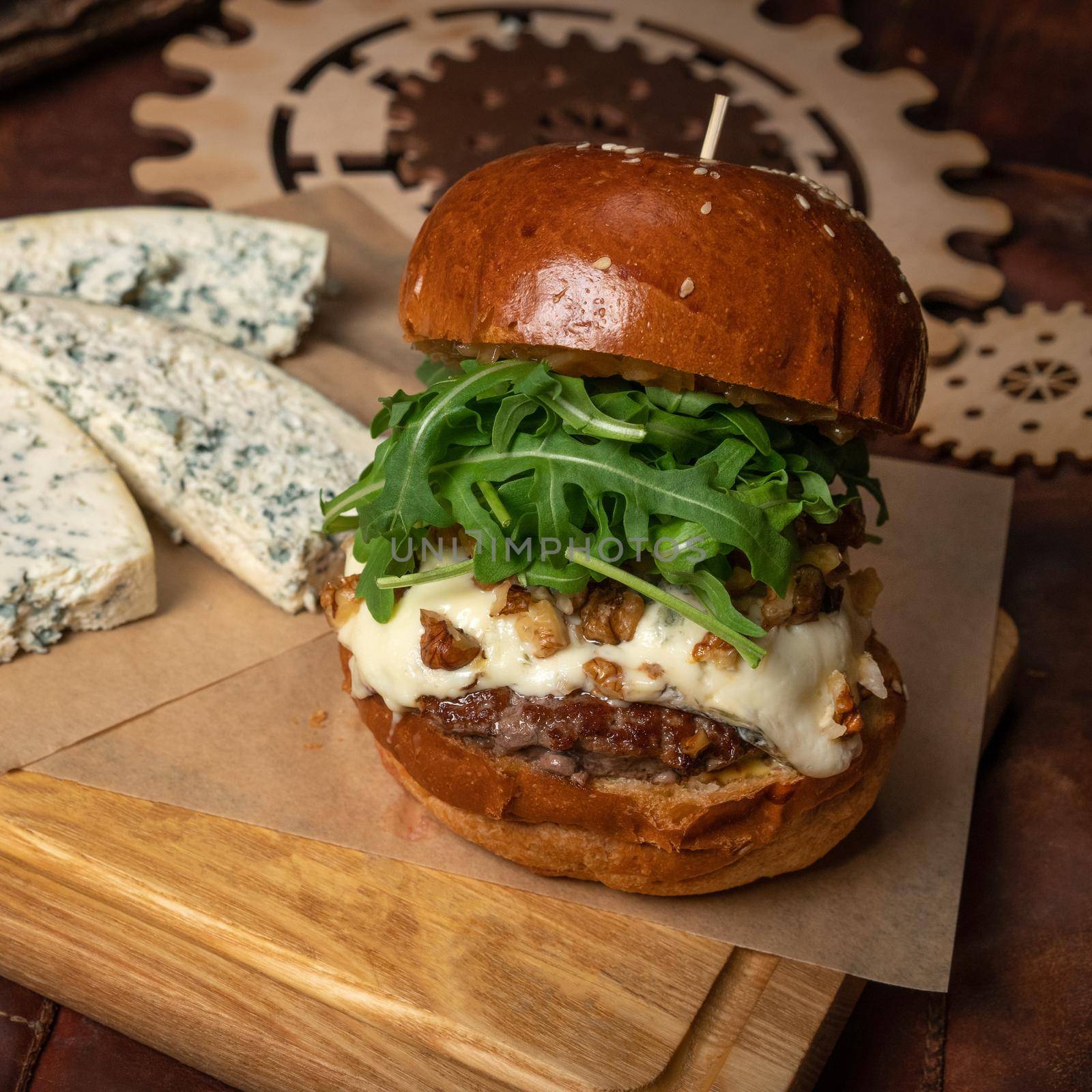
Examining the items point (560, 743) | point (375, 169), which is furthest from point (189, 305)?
point (560, 743)

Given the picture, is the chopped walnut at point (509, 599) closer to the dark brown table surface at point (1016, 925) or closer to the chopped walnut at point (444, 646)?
the chopped walnut at point (444, 646)

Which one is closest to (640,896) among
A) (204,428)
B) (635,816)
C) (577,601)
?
(635,816)

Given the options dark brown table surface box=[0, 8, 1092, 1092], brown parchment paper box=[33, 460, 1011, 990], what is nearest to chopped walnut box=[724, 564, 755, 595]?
brown parchment paper box=[33, 460, 1011, 990]

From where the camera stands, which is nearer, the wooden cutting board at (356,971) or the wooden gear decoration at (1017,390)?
the wooden cutting board at (356,971)

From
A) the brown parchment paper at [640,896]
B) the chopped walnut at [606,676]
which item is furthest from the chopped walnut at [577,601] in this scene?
the brown parchment paper at [640,896]

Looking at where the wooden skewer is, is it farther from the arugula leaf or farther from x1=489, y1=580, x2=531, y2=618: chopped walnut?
x1=489, y1=580, x2=531, y2=618: chopped walnut

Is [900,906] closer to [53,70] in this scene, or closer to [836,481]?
[836,481]

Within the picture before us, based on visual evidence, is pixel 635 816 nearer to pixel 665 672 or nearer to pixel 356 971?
pixel 665 672
